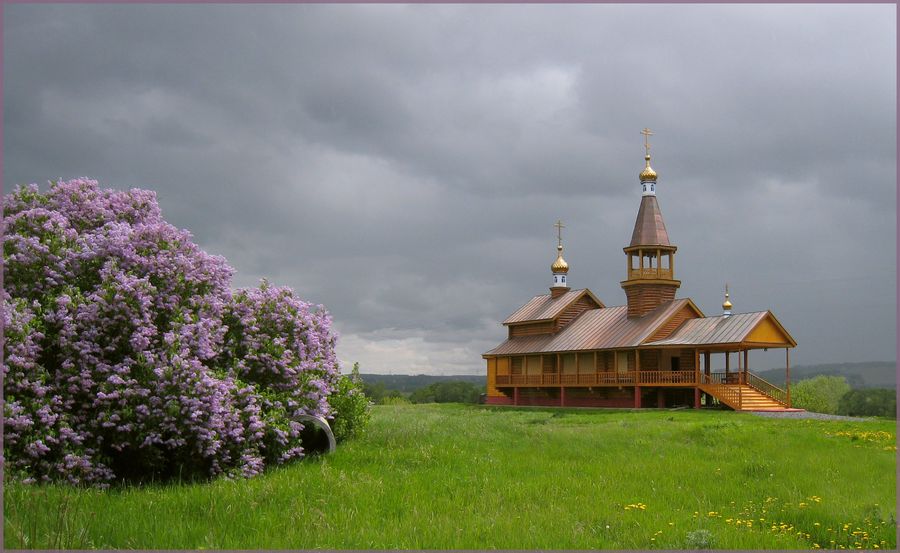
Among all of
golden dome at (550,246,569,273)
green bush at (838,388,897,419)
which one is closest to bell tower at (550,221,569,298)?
golden dome at (550,246,569,273)

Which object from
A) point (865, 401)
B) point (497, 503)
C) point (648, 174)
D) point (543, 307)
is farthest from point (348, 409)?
point (865, 401)

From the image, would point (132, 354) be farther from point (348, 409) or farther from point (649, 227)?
point (649, 227)

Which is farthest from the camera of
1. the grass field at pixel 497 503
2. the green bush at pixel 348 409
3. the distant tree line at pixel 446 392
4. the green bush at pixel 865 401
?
the distant tree line at pixel 446 392

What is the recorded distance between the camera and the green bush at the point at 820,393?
48.9 meters

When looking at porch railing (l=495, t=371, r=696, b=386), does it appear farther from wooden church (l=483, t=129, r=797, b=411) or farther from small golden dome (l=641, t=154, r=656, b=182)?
small golden dome (l=641, t=154, r=656, b=182)

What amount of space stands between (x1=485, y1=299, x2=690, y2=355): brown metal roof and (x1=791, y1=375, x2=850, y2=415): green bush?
→ 41.7 ft

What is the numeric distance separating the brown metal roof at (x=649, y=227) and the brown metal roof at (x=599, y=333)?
128 inches

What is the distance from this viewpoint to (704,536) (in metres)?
7.98

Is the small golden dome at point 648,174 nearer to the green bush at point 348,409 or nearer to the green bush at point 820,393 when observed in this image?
the green bush at point 820,393

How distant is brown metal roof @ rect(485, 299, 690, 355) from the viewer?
128 ft

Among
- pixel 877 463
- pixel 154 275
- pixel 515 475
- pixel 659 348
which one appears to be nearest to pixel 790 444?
pixel 877 463

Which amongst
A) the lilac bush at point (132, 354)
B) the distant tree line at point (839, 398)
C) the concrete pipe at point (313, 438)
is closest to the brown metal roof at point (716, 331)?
the distant tree line at point (839, 398)

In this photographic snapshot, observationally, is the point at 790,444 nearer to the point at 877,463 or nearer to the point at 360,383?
the point at 877,463

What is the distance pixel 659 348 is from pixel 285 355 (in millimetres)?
27420
